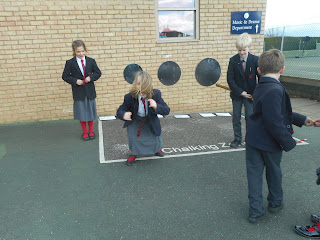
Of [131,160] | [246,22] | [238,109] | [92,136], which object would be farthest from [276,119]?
[246,22]

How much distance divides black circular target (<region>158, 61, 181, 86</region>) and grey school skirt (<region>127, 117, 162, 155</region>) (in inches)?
113

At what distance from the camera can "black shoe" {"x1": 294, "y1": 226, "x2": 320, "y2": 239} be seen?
2.40m

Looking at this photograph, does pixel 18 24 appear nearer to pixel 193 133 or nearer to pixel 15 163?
pixel 15 163

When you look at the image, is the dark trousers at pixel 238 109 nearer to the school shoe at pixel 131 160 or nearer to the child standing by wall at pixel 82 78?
the school shoe at pixel 131 160

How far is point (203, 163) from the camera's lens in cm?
399

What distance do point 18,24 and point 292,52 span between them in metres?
13.2

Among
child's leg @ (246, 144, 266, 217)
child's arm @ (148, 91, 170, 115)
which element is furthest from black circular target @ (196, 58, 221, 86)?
child's leg @ (246, 144, 266, 217)

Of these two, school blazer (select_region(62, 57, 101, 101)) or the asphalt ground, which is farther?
school blazer (select_region(62, 57, 101, 101))

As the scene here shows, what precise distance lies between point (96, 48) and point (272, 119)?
485cm

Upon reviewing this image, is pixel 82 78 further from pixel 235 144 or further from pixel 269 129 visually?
pixel 269 129

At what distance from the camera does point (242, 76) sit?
4164 mm

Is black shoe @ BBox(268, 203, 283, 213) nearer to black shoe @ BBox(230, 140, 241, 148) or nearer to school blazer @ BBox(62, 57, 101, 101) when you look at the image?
black shoe @ BBox(230, 140, 241, 148)

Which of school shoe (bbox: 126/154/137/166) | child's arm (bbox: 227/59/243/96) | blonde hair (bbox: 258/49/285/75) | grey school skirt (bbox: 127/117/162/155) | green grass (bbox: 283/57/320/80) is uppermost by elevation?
blonde hair (bbox: 258/49/285/75)

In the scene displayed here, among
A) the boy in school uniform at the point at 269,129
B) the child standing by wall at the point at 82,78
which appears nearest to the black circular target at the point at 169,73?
the child standing by wall at the point at 82,78
